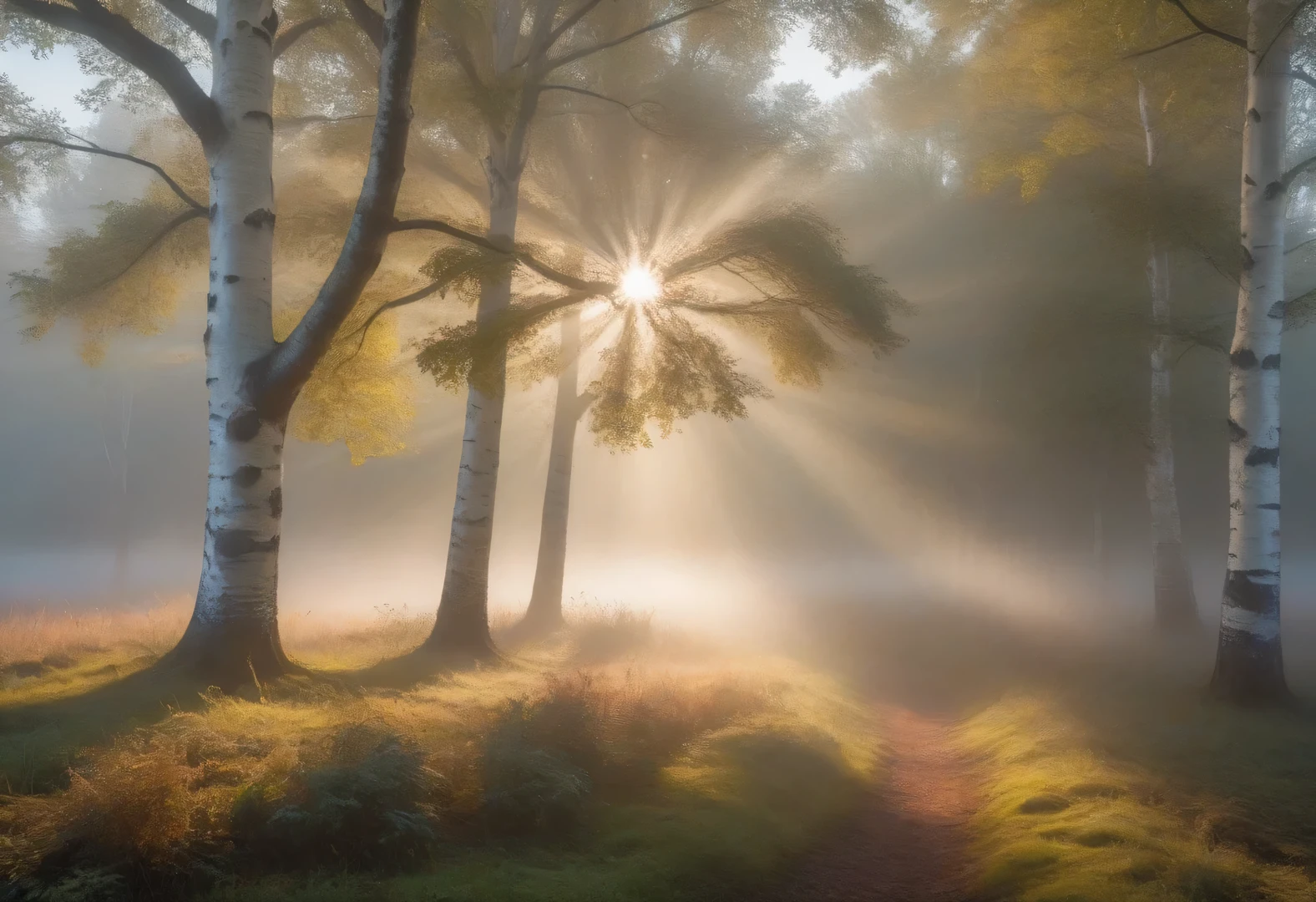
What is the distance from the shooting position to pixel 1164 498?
592 inches

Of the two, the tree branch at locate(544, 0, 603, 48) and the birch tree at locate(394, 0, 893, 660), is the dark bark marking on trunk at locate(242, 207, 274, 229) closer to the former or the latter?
the birch tree at locate(394, 0, 893, 660)

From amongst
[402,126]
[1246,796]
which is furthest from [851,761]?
[402,126]

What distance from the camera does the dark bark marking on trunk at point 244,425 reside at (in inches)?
299

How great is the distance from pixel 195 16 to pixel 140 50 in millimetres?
938

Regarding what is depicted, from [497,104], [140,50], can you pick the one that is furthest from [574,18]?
[140,50]

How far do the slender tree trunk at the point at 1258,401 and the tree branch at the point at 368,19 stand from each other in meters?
9.49

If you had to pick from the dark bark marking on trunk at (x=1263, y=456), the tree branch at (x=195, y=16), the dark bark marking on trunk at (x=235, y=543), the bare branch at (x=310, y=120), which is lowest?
the dark bark marking on trunk at (x=235, y=543)

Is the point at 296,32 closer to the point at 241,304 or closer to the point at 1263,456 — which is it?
the point at 241,304

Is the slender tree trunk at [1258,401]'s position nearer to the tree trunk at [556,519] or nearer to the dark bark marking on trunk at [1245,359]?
the dark bark marking on trunk at [1245,359]

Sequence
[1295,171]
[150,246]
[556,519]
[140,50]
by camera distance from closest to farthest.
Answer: [140,50] < [1295,171] < [150,246] < [556,519]

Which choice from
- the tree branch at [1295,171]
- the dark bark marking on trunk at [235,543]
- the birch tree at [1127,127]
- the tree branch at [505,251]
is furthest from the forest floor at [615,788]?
the tree branch at [1295,171]

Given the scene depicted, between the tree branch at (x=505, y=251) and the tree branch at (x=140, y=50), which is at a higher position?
the tree branch at (x=140, y=50)

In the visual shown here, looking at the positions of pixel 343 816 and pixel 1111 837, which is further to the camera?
pixel 1111 837

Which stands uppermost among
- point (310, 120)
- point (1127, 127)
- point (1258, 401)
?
point (1127, 127)
